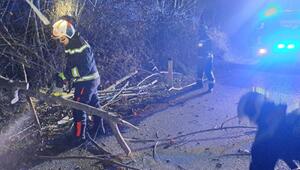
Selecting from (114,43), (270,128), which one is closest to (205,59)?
(114,43)

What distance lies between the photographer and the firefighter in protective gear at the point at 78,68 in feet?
21.1

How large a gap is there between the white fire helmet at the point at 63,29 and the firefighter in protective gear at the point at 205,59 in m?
4.62

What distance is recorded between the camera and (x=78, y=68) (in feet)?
21.4

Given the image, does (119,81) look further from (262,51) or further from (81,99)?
(262,51)

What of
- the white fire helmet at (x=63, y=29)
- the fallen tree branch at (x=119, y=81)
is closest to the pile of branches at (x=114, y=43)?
the fallen tree branch at (x=119, y=81)

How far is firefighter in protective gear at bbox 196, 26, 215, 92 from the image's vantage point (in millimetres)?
10254

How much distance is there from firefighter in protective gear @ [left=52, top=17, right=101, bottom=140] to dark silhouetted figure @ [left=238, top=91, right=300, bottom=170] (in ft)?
11.0

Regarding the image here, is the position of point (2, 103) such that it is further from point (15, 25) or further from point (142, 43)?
point (142, 43)

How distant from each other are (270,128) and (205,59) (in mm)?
6712

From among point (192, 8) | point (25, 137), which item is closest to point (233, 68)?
point (192, 8)

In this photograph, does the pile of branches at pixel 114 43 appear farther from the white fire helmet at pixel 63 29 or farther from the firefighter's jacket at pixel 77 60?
the white fire helmet at pixel 63 29

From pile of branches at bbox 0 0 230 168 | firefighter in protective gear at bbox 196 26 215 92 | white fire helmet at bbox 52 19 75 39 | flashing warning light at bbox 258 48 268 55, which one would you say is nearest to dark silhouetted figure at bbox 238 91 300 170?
pile of branches at bbox 0 0 230 168

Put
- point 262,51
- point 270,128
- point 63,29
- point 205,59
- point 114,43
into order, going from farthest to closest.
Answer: point 262,51 → point 114,43 → point 205,59 → point 63,29 → point 270,128

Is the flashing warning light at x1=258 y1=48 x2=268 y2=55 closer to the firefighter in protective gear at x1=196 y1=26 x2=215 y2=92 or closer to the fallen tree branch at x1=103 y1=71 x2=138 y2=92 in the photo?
the firefighter in protective gear at x1=196 y1=26 x2=215 y2=92
